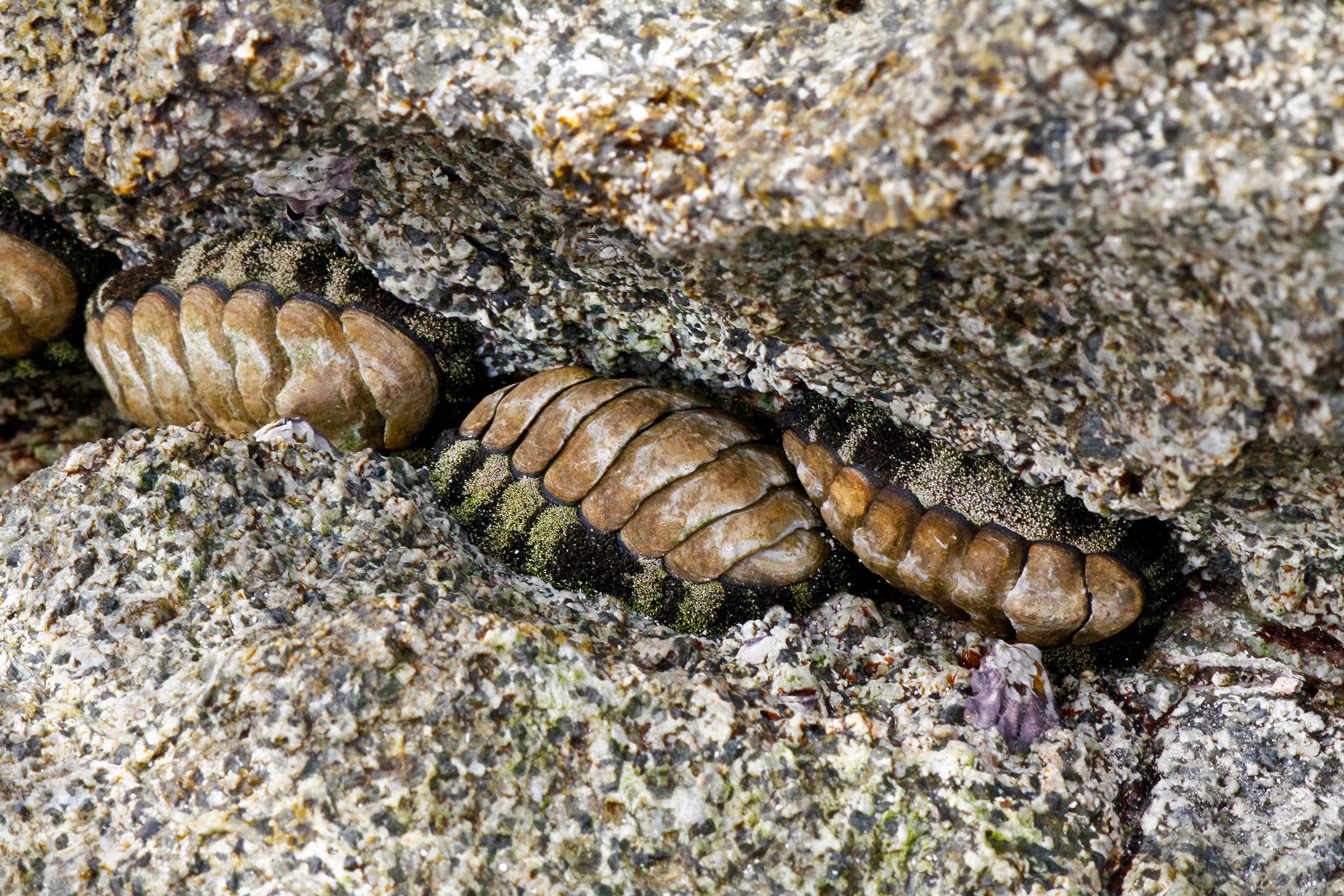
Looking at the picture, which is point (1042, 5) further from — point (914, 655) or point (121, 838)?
point (121, 838)

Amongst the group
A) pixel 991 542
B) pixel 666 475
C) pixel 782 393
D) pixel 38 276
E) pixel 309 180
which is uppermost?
pixel 309 180

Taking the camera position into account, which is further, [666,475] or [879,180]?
[666,475]

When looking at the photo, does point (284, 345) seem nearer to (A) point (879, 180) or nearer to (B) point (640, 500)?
(B) point (640, 500)

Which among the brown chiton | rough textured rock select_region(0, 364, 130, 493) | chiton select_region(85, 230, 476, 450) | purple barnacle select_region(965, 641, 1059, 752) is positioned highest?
chiton select_region(85, 230, 476, 450)

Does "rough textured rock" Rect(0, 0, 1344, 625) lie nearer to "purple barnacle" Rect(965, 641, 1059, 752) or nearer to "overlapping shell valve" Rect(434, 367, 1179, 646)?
"overlapping shell valve" Rect(434, 367, 1179, 646)

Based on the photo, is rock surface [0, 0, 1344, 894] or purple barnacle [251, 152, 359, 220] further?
purple barnacle [251, 152, 359, 220]

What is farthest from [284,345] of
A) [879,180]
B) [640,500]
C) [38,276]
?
[879,180]

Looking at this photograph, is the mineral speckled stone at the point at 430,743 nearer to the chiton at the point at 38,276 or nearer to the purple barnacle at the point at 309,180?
the purple barnacle at the point at 309,180

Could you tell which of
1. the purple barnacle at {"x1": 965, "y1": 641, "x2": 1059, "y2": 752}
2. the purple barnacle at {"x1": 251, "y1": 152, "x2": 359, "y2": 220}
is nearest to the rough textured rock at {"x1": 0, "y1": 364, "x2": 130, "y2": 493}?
the purple barnacle at {"x1": 251, "y1": 152, "x2": 359, "y2": 220}

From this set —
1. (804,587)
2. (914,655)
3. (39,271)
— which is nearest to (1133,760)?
(914,655)
